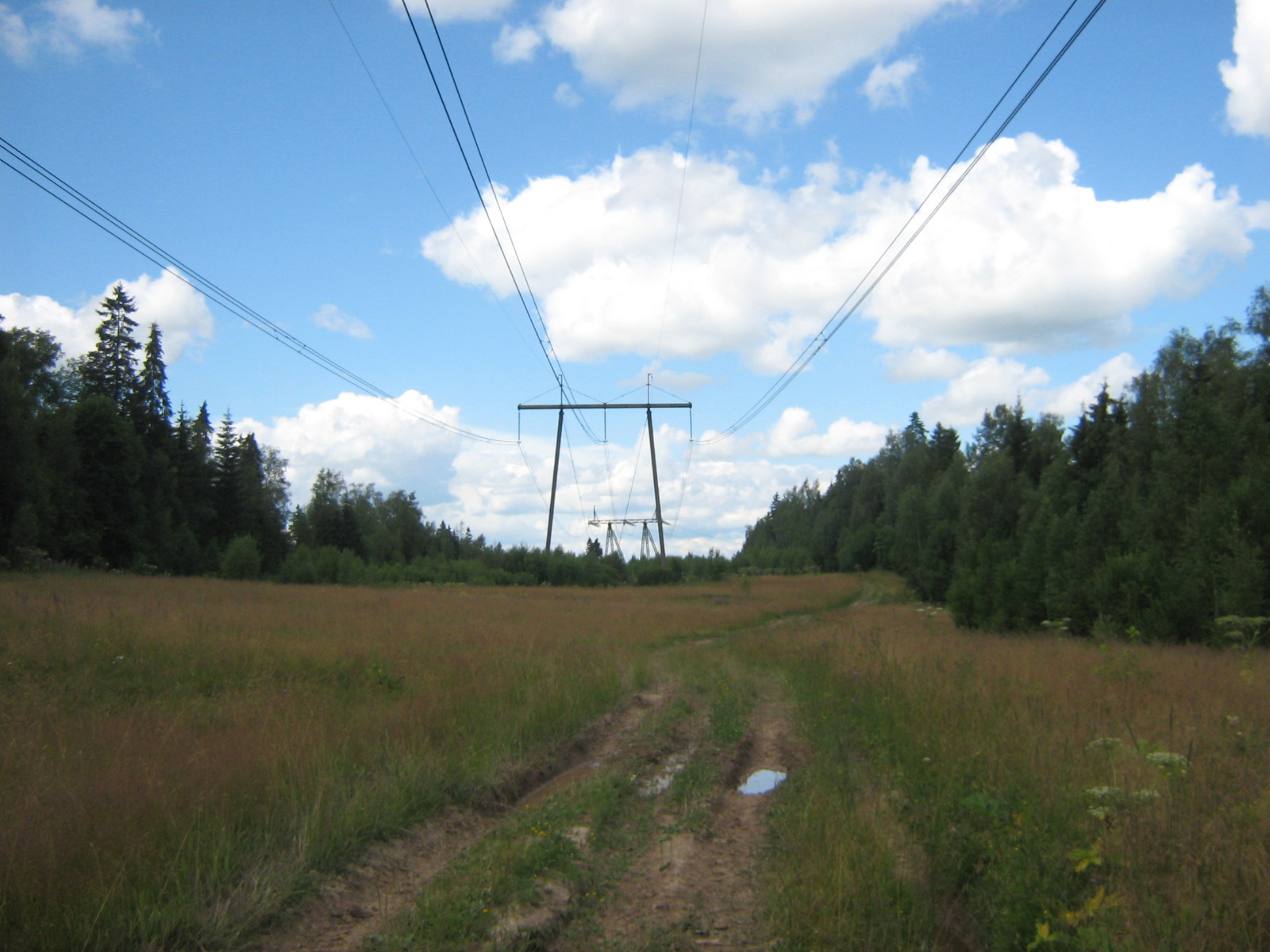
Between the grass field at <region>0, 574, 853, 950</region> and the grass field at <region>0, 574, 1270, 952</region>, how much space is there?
1.2 inches

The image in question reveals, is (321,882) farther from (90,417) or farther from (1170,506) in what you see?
(90,417)

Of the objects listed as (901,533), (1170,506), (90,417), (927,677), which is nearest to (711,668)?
(927,677)

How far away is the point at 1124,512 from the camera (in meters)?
37.7

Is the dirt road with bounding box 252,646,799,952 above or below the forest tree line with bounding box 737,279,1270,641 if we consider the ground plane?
below

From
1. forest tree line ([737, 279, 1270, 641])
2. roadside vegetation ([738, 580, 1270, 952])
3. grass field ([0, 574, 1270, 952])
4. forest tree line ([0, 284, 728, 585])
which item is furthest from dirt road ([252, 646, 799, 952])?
forest tree line ([0, 284, 728, 585])

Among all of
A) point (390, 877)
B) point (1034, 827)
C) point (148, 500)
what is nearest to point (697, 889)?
point (390, 877)

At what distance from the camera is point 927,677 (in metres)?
12.4

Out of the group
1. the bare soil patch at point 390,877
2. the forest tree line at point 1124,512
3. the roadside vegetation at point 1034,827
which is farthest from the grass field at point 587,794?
the forest tree line at point 1124,512

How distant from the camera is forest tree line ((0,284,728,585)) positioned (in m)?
41.8

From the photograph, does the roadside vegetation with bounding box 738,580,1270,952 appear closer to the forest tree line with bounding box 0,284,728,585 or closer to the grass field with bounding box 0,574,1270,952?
the grass field with bounding box 0,574,1270,952

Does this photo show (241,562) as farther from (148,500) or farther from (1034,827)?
(1034,827)

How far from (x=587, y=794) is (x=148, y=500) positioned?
58174mm

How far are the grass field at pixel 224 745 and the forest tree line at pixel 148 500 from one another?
2627 cm

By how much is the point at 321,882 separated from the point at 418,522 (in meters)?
118
